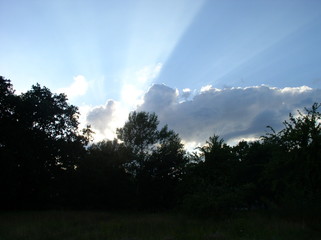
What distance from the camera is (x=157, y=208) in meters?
35.2

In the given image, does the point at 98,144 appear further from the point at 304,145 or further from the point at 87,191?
the point at 304,145

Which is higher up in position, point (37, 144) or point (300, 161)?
point (37, 144)

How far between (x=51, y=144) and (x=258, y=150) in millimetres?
30176

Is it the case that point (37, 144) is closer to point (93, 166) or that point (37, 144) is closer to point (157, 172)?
point (93, 166)

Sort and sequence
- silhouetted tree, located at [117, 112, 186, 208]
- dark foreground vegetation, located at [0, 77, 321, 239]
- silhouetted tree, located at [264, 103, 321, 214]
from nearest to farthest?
silhouetted tree, located at [264, 103, 321, 214] → dark foreground vegetation, located at [0, 77, 321, 239] → silhouetted tree, located at [117, 112, 186, 208]

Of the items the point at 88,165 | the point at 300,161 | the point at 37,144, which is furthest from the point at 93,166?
the point at 300,161

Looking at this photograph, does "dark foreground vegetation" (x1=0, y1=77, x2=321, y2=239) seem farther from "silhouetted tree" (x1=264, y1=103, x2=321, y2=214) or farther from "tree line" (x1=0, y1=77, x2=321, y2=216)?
"silhouetted tree" (x1=264, y1=103, x2=321, y2=214)

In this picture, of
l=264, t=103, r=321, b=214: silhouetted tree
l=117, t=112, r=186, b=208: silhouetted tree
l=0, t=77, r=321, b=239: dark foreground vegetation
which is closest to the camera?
l=264, t=103, r=321, b=214: silhouetted tree

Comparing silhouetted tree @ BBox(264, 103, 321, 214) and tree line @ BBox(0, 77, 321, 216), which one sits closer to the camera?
silhouetted tree @ BBox(264, 103, 321, 214)

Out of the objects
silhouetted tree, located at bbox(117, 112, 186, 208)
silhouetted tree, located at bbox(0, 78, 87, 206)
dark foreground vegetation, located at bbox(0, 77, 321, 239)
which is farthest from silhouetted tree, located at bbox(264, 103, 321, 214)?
silhouetted tree, located at bbox(0, 78, 87, 206)

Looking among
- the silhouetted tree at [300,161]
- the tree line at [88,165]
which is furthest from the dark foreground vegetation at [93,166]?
the silhouetted tree at [300,161]

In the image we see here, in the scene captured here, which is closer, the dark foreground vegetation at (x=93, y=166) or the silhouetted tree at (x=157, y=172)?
the dark foreground vegetation at (x=93, y=166)

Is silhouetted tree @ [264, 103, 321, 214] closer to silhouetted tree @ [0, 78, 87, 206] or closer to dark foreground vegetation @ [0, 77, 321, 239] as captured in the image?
dark foreground vegetation @ [0, 77, 321, 239]

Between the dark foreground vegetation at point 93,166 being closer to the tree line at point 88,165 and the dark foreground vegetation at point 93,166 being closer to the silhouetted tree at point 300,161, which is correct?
the tree line at point 88,165
